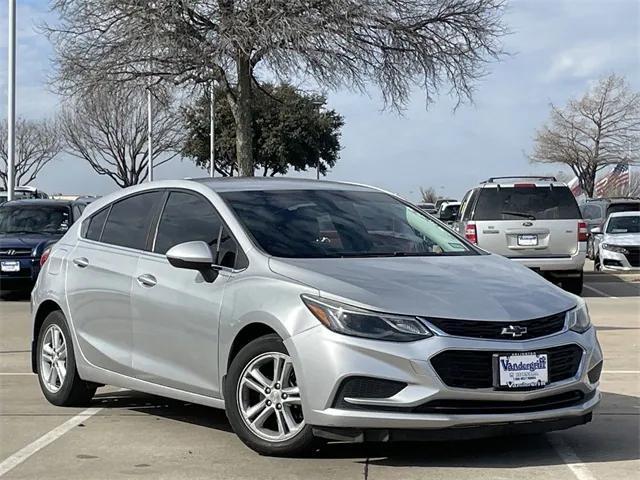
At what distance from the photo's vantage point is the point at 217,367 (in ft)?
19.4

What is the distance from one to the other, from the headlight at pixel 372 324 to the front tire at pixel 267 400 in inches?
15.5

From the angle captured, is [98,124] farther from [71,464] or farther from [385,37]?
[71,464]

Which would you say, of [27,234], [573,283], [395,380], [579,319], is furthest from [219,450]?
[27,234]

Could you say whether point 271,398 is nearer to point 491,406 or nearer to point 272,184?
point 491,406

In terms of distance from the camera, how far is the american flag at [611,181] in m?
57.1

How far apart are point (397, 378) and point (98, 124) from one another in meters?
43.9

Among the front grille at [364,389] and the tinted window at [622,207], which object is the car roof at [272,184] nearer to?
the front grille at [364,389]

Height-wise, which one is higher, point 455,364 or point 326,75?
point 326,75

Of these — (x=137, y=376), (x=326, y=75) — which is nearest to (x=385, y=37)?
Answer: (x=326, y=75)

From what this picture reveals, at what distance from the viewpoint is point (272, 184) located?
22.6 feet

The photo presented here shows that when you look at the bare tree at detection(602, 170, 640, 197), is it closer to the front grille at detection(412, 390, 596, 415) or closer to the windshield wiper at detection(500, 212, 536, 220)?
the windshield wiper at detection(500, 212, 536, 220)

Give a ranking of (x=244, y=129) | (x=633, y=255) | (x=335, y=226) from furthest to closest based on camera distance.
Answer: (x=244, y=129), (x=633, y=255), (x=335, y=226)

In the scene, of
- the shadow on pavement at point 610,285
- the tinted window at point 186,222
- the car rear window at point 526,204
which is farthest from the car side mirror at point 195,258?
the shadow on pavement at point 610,285

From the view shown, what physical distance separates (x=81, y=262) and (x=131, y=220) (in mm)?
516
